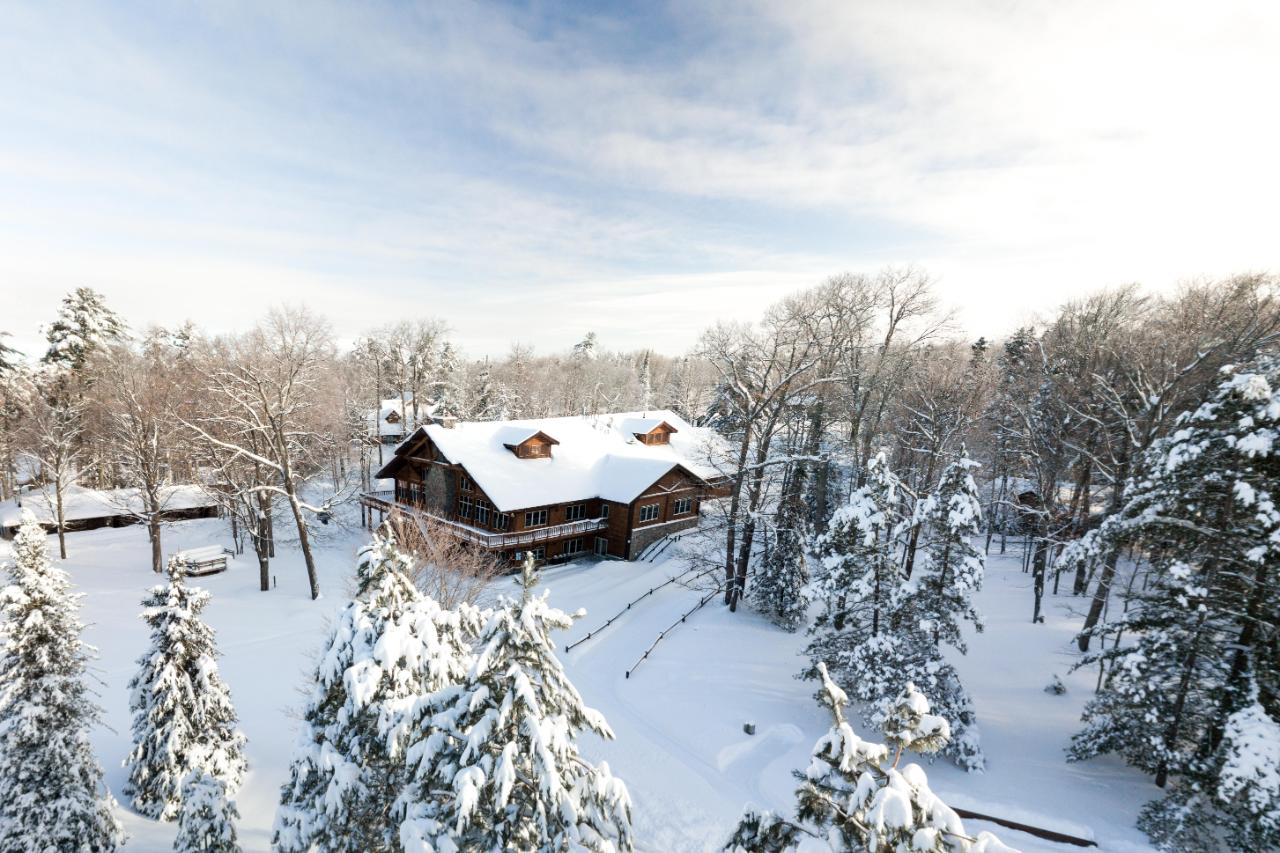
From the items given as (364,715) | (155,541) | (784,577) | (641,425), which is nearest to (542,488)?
(641,425)

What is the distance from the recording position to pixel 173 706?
1335 cm

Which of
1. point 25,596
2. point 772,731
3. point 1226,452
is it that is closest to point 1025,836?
point 772,731

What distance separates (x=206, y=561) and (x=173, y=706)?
17.3 meters

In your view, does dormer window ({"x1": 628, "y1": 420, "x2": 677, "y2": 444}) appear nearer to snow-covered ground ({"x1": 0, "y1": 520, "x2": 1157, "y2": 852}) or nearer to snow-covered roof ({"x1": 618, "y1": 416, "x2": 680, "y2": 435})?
snow-covered roof ({"x1": 618, "y1": 416, "x2": 680, "y2": 435})

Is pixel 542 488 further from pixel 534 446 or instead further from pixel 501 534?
pixel 501 534

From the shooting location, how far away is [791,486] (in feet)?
84.2

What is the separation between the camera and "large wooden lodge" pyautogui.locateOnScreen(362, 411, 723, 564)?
30.5 meters

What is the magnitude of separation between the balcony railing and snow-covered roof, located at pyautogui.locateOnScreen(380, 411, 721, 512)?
59.0 inches

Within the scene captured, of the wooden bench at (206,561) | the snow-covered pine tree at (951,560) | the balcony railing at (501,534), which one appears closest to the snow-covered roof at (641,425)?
the balcony railing at (501,534)

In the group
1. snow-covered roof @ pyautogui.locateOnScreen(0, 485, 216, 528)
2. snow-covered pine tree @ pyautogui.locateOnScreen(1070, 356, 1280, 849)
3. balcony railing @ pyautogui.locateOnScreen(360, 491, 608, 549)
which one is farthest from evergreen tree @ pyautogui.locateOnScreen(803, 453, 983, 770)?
snow-covered roof @ pyautogui.locateOnScreen(0, 485, 216, 528)

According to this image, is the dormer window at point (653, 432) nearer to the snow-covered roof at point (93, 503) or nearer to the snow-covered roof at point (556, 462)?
the snow-covered roof at point (556, 462)

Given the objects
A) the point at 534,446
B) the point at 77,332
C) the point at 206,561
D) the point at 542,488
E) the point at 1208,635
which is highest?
the point at 77,332

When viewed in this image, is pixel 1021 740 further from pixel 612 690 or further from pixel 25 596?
pixel 25 596

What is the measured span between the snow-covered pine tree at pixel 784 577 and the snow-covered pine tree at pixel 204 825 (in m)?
17.9
